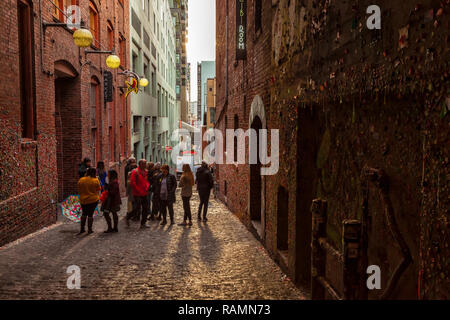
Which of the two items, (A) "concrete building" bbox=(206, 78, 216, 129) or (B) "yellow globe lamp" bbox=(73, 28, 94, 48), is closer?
(B) "yellow globe lamp" bbox=(73, 28, 94, 48)

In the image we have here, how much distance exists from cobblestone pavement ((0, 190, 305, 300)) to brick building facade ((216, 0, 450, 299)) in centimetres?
51

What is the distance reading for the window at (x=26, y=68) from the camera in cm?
845

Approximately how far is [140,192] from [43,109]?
9.46ft

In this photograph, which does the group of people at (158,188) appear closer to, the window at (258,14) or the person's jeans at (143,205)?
the person's jeans at (143,205)

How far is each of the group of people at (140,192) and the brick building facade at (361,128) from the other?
9.51ft

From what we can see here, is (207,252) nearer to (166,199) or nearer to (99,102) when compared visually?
(166,199)

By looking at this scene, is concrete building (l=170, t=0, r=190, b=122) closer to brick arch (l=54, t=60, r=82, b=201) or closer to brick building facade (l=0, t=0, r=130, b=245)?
brick building facade (l=0, t=0, r=130, b=245)

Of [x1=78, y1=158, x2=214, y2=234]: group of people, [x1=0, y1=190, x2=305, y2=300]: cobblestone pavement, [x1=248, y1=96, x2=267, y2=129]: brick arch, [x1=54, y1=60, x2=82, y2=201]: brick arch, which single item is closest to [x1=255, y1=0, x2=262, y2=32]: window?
[x1=248, y1=96, x2=267, y2=129]: brick arch

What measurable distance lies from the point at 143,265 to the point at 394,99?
4451 millimetres

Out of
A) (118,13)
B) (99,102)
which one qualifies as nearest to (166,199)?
(99,102)

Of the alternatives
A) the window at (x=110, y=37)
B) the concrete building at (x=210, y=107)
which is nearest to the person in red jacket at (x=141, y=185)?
the window at (x=110, y=37)

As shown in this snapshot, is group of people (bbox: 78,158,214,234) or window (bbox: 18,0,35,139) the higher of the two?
window (bbox: 18,0,35,139)

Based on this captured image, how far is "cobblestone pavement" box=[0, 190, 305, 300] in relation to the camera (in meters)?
4.97

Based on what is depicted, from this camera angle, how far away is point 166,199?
388 inches
